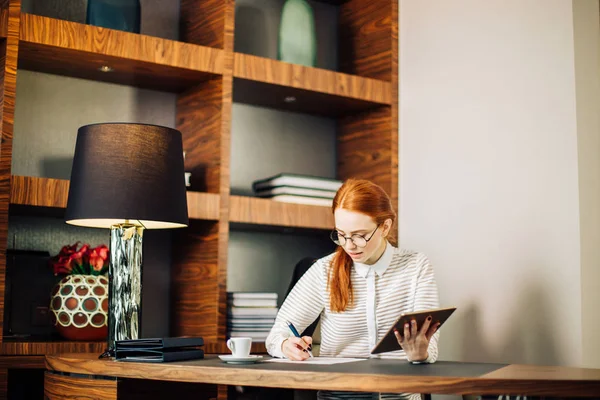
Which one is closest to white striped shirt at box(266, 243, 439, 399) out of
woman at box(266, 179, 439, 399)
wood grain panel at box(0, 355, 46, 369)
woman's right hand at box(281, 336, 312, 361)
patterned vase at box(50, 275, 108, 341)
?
woman at box(266, 179, 439, 399)

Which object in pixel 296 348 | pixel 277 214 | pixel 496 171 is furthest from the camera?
pixel 277 214

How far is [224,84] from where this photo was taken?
312cm

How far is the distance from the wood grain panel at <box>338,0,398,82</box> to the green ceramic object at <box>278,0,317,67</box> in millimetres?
317

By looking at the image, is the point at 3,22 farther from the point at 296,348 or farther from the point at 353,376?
the point at 353,376

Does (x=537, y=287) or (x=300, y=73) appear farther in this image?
(x=300, y=73)

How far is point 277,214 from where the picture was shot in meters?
3.21

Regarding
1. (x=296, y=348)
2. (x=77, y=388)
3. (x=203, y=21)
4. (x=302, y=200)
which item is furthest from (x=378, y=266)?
(x=203, y=21)

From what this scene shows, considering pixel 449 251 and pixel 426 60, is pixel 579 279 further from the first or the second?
pixel 426 60

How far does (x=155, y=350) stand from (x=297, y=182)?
54.6 inches

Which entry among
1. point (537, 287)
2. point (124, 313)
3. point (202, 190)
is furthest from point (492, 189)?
point (124, 313)

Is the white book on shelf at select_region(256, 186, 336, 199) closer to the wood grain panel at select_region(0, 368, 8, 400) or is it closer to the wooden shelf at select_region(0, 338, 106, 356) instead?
the wooden shelf at select_region(0, 338, 106, 356)

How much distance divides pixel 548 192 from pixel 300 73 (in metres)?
1.16

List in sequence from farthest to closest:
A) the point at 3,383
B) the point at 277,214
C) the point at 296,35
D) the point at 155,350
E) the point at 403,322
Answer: the point at 296,35 < the point at 277,214 < the point at 3,383 < the point at 155,350 < the point at 403,322

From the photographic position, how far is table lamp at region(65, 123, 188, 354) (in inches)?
91.9
